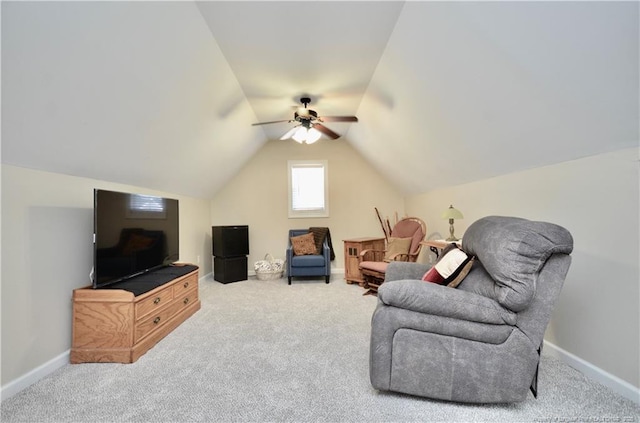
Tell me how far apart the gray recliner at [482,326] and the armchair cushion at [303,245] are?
319cm

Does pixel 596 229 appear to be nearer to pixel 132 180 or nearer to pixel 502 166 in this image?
pixel 502 166

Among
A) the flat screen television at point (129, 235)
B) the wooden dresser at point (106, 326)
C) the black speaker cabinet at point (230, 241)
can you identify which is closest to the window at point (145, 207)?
the flat screen television at point (129, 235)

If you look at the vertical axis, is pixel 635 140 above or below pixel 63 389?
above

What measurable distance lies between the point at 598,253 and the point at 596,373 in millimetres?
770

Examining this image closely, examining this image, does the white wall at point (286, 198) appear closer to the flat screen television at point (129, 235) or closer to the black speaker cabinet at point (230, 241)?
the black speaker cabinet at point (230, 241)

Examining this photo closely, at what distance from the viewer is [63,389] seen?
174 cm

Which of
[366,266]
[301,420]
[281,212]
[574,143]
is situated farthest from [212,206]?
[574,143]

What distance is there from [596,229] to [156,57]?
10.7 ft

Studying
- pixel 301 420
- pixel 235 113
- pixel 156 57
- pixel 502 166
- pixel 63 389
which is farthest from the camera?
pixel 235 113

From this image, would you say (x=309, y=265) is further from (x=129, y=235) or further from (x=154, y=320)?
(x=129, y=235)

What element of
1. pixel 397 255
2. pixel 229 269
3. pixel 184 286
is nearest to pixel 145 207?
pixel 184 286

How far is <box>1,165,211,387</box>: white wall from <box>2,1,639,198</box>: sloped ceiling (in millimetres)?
174

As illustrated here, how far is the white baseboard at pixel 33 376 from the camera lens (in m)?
1.65

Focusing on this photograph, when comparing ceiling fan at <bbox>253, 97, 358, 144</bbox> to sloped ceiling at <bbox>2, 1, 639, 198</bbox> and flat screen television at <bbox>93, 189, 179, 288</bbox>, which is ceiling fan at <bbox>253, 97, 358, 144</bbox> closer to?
sloped ceiling at <bbox>2, 1, 639, 198</bbox>
